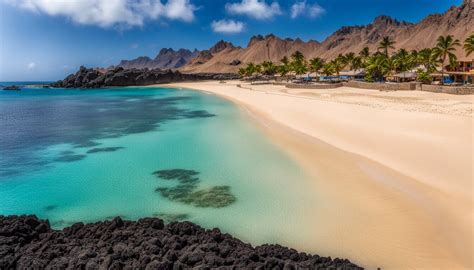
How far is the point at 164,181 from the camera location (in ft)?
41.2

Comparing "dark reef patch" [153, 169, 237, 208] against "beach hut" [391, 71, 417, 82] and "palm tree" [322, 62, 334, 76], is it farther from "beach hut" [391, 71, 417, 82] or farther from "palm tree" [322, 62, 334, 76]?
"palm tree" [322, 62, 334, 76]

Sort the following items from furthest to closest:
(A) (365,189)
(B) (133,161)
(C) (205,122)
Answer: (C) (205,122) < (B) (133,161) < (A) (365,189)

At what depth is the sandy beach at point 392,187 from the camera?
7.14m

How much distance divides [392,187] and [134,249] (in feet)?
26.5

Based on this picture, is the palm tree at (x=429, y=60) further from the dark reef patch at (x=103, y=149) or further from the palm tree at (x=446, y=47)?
the dark reef patch at (x=103, y=149)

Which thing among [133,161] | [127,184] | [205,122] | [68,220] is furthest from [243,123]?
[68,220]

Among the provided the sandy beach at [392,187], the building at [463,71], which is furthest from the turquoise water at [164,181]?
the building at [463,71]

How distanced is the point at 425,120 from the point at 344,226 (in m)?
14.0

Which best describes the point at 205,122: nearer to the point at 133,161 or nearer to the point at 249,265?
the point at 133,161

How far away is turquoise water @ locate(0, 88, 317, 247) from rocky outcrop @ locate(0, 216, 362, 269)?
1.33 metres

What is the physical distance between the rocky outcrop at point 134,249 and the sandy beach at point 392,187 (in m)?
1.58

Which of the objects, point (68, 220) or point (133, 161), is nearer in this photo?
point (68, 220)

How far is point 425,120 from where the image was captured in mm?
19188

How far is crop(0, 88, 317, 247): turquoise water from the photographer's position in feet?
30.7
